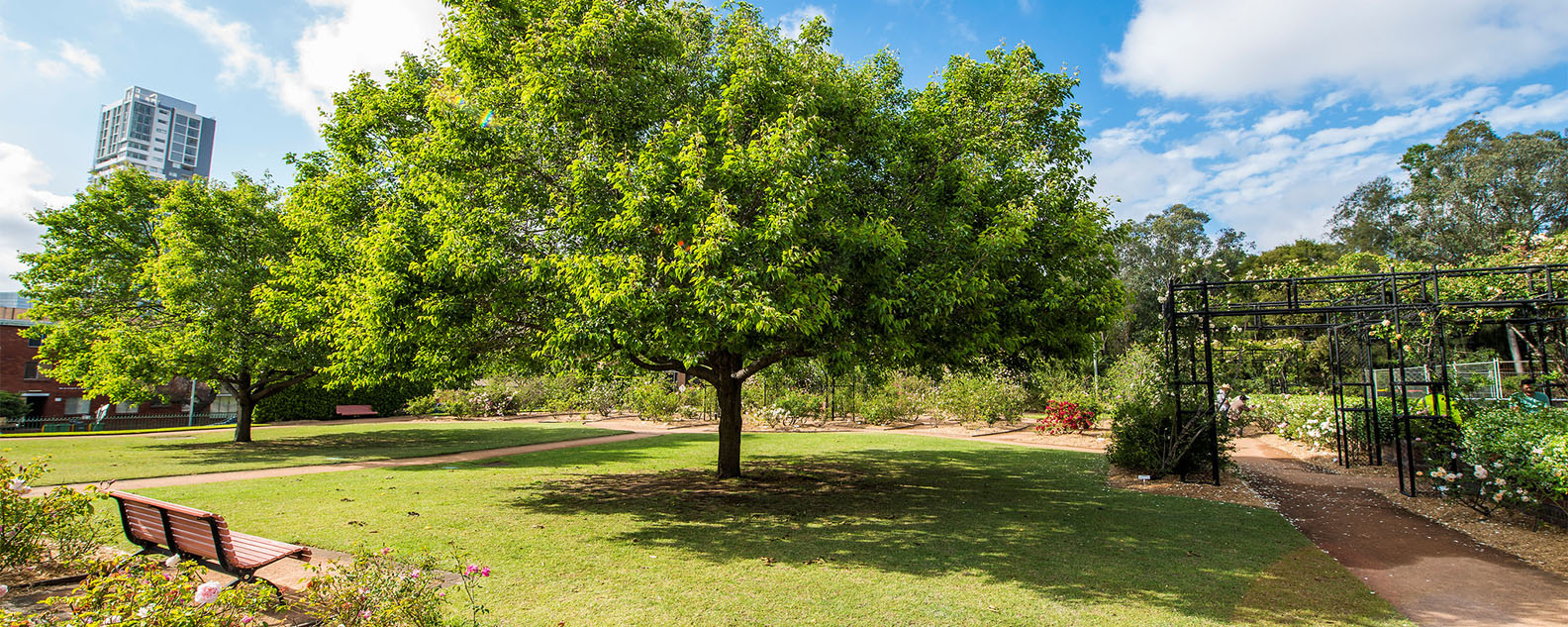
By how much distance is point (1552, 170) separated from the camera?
127ft

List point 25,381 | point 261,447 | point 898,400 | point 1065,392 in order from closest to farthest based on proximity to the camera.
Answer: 1. point 261,447
2. point 1065,392
3. point 898,400
4. point 25,381

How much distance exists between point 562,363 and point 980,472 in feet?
26.6

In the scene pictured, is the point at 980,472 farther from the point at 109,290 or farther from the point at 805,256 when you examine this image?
the point at 109,290

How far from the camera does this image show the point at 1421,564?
714 cm

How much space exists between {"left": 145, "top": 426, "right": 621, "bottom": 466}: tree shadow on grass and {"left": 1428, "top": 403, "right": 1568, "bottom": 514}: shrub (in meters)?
18.6

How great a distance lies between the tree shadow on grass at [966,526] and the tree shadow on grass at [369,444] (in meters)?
7.54

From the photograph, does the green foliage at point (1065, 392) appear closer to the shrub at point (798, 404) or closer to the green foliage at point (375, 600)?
the shrub at point (798, 404)

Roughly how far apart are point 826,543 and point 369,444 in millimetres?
16623

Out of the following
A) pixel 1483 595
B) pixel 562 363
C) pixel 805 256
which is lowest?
pixel 1483 595

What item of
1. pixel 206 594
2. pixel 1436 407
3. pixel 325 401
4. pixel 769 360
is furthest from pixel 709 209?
pixel 325 401

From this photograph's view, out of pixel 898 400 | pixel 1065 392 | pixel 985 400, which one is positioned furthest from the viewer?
pixel 898 400

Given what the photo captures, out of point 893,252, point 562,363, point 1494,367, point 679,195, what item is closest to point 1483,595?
point 893,252

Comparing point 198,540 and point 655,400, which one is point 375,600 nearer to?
point 198,540

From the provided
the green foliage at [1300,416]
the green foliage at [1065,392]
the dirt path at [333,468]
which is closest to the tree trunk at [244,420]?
the dirt path at [333,468]
